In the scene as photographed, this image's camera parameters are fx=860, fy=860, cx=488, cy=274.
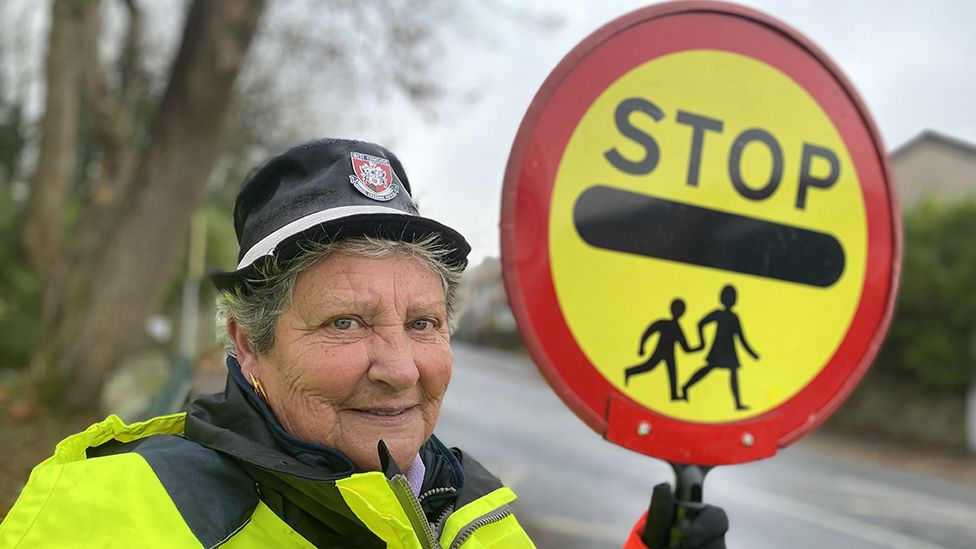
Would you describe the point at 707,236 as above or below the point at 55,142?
below

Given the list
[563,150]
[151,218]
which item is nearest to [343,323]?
[563,150]

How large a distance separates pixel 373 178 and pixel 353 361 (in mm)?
323

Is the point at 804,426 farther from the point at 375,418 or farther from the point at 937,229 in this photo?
the point at 937,229

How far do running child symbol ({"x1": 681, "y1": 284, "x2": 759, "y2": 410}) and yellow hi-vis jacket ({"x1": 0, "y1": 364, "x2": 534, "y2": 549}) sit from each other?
453mm

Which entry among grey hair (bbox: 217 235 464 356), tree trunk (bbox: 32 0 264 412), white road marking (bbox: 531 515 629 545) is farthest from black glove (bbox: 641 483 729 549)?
tree trunk (bbox: 32 0 264 412)

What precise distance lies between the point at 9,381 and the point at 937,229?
53.3 ft

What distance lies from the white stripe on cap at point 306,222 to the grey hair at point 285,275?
3 centimetres

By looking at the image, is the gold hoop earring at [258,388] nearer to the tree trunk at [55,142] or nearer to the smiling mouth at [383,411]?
the smiling mouth at [383,411]

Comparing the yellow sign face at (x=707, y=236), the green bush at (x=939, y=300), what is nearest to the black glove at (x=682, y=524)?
the yellow sign face at (x=707, y=236)

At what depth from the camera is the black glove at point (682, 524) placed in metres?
1.39

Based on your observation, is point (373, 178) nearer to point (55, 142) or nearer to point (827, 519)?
point (827, 519)

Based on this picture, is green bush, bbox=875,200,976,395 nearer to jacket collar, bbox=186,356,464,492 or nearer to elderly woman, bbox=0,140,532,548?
elderly woman, bbox=0,140,532,548

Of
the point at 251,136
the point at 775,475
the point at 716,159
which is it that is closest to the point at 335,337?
the point at 716,159

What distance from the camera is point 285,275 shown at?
1485 millimetres
